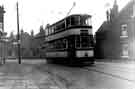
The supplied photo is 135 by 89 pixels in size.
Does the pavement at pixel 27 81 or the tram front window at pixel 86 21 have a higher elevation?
the tram front window at pixel 86 21

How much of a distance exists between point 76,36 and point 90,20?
2.35 meters

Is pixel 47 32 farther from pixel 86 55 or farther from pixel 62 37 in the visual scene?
pixel 86 55

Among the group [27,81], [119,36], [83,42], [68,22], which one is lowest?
[27,81]

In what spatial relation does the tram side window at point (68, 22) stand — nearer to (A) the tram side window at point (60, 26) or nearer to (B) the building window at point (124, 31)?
(A) the tram side window at point (60, 26)

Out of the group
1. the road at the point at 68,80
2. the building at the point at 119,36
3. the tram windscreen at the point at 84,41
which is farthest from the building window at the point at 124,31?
the road at the point at 68,80

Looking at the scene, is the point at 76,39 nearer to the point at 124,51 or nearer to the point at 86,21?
the point at 86,21

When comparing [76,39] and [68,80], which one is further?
[76,39]

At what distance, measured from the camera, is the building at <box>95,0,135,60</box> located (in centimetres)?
3073

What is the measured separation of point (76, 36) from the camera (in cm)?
1912

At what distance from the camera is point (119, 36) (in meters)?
33.3

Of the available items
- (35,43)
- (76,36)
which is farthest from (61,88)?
(35,43)

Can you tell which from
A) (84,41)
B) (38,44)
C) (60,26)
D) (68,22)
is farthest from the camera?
(38,44)

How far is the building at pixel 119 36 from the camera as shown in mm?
30734

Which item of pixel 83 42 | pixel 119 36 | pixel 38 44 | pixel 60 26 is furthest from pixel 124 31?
pixel 38 44
